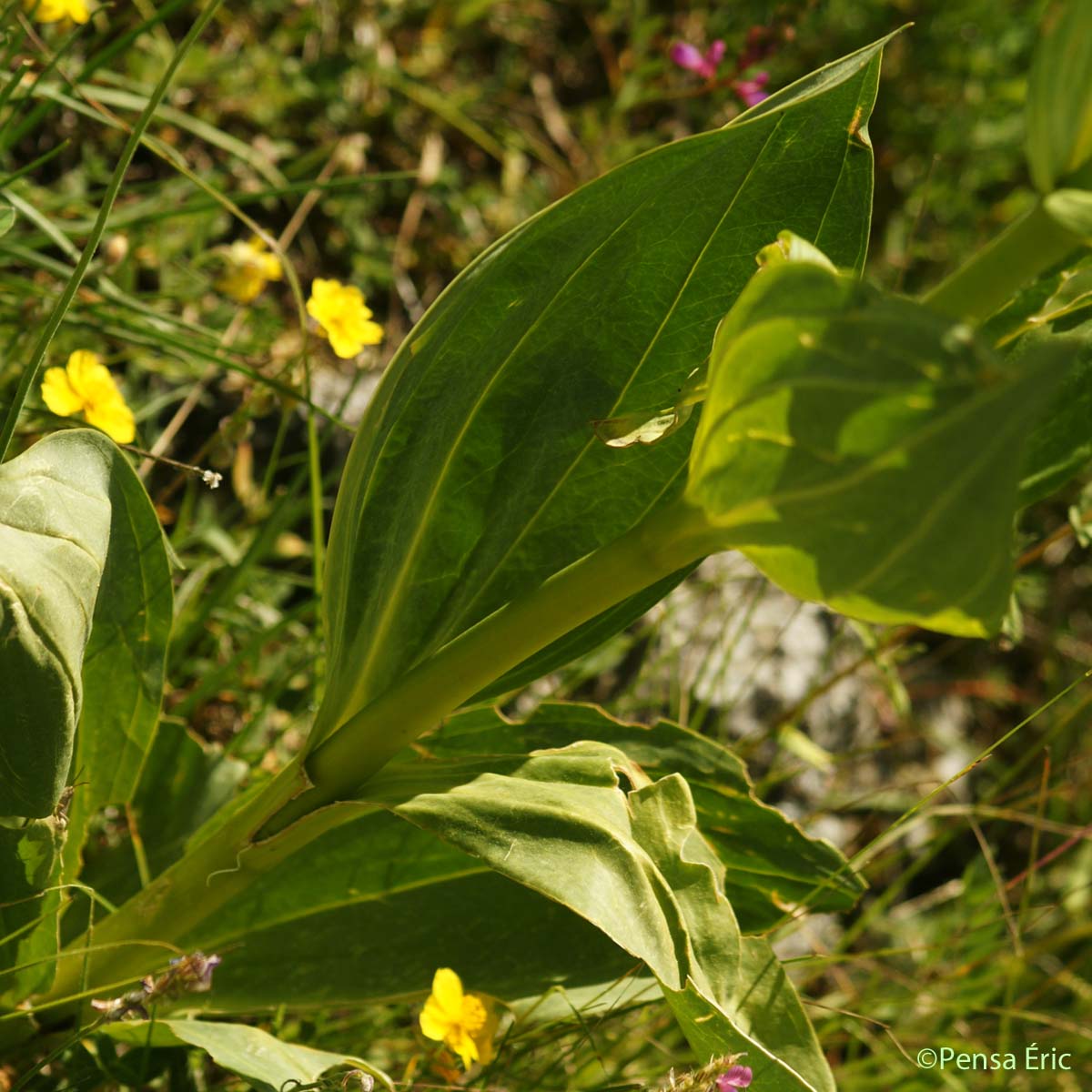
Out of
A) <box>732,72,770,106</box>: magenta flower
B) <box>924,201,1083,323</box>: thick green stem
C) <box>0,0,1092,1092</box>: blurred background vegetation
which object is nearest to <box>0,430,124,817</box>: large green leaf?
<box>0,0,1092,1092</box>: blurred background vegetation

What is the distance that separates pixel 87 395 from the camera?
163cm

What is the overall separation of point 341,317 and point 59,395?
0.46 meters

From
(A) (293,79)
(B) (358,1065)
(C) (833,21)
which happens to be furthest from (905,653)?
(C) (833,21)

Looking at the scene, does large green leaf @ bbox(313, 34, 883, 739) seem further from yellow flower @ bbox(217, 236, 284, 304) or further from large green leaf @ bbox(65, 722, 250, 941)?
yellow flower @ bbox(217, 236, 284, 304)

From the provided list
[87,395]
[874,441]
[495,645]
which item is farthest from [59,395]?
[874,441]

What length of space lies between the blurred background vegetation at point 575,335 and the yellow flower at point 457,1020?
0.21ft

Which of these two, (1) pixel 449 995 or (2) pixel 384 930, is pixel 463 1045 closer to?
(1) pixel 449 995

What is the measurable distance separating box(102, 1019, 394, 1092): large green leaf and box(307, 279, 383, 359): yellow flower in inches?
38.8

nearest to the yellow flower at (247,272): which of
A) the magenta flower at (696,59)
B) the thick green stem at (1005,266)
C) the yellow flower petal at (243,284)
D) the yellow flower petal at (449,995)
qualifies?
the yellow flower petal at (243,284)

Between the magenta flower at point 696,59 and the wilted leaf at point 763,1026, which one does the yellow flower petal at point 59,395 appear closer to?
the wilted leaf at point 763,1026

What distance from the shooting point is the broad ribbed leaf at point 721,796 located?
150 cm

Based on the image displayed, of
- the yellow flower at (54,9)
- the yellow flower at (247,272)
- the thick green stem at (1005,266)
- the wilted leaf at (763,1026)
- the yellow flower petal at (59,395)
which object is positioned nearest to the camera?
the thick green stem at (1005,266)

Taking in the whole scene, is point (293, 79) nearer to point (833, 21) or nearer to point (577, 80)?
point (577, 80)

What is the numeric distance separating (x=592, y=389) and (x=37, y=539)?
1.98ft
